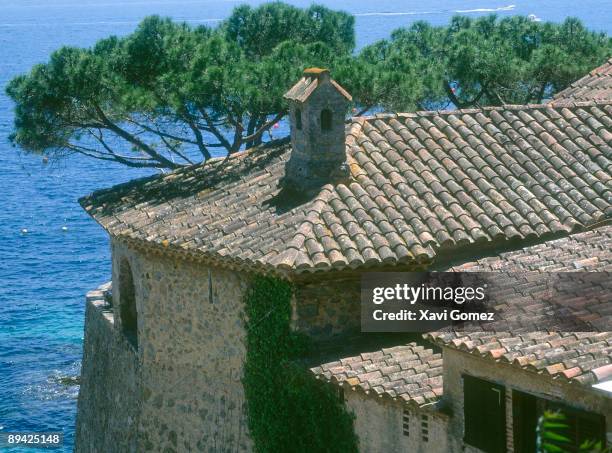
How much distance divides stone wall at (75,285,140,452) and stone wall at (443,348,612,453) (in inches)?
345

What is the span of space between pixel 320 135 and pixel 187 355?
4.47m

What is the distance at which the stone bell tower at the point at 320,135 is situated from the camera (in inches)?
802

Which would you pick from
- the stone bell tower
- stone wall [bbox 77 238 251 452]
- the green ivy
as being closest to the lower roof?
the green ivy

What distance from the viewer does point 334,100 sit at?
20656 mm

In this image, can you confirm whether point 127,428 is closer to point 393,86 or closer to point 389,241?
point 389,241

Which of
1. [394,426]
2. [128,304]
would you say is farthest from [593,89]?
[394,426]

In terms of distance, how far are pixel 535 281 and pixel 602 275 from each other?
0.89 meters

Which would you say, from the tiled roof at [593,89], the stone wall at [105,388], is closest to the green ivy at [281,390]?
the stone wall at [105,388]

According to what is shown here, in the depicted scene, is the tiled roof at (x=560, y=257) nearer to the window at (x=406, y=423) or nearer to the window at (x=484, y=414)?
the window at (x=406, y=423)

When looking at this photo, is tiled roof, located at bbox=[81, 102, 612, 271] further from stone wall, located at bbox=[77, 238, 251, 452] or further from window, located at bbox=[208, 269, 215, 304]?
stone wall, located at bbox=[77, 238, 251, 452]

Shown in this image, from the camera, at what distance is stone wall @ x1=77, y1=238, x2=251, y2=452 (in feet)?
65.6

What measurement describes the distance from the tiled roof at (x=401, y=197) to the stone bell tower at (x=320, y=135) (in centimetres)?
33

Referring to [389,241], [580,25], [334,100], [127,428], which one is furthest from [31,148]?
[580,25]

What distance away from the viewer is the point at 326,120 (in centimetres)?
2069
